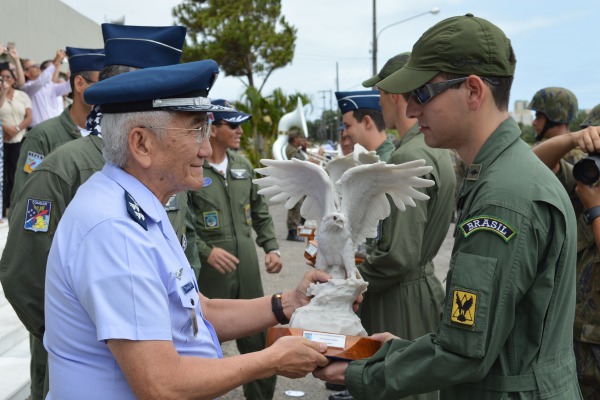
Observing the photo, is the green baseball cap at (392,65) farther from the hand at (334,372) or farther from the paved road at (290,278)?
the paved road at (290,278)

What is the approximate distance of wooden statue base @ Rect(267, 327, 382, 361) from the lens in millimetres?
2334

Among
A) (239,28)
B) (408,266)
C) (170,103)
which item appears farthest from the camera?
(239,28)

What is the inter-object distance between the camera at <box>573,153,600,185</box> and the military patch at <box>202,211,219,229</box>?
2.80 m

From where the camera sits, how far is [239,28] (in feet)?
110

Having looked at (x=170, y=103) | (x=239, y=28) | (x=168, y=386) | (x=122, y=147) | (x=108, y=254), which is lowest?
(x=168, y=386)

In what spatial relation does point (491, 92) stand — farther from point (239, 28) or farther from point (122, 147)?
point (239, 28)

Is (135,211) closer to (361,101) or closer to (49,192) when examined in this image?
(49,192)

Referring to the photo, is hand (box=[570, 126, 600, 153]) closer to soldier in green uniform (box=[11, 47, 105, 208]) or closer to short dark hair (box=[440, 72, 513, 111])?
short dark hair (box=[440, 72, 513, 111])

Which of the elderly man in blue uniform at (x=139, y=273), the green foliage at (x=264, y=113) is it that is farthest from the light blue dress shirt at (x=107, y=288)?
the green foliage at (x=264, y=113)

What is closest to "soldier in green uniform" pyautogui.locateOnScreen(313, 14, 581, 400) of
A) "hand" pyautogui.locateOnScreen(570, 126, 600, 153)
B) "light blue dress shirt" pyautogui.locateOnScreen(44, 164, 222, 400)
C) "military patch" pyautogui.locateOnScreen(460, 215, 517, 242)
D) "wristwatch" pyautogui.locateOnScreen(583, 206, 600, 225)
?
"military patch" pyautogui.locateOnScreen(460, 215, 517, 242)

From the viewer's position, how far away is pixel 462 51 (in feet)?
6.61

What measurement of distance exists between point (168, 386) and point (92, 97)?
0.93 metres

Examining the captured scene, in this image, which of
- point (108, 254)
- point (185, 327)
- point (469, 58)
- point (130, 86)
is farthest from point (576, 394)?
point (130, 86)

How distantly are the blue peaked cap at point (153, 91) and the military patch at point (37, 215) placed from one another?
972mm
